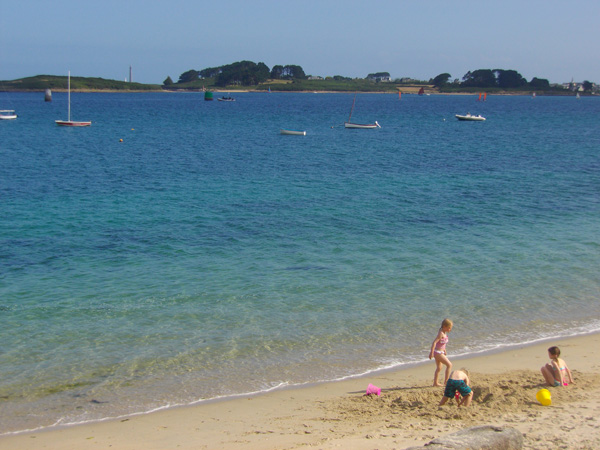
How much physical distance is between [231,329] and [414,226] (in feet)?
43.4

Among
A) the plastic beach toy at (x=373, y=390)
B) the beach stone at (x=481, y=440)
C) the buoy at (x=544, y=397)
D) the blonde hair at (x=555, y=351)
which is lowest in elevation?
the plastic beach toy at (x=373, y=390)

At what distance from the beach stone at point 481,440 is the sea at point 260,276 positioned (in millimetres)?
4605

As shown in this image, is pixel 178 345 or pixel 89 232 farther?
pixel 89 232

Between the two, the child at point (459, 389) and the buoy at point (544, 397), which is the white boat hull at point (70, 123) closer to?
the child at point (459, 389)

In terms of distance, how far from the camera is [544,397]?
10.7 metres

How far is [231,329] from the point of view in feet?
50.3

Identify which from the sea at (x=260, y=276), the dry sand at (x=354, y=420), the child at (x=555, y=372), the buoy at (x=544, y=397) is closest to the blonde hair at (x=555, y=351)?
the child at (x=555, y=372)

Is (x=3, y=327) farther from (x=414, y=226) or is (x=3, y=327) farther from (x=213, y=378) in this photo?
(x=414, y=226)

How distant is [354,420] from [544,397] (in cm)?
335

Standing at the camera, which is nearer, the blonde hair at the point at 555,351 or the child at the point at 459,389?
the child at the point at 459,389

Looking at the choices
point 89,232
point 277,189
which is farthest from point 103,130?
point 89,232

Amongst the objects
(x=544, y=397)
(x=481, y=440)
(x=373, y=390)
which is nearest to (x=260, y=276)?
(x=373, y=390)

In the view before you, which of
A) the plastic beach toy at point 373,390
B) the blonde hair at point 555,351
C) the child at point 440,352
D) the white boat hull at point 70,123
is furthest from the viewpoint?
the white boat hull at point 70,123

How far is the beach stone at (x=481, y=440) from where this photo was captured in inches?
318
